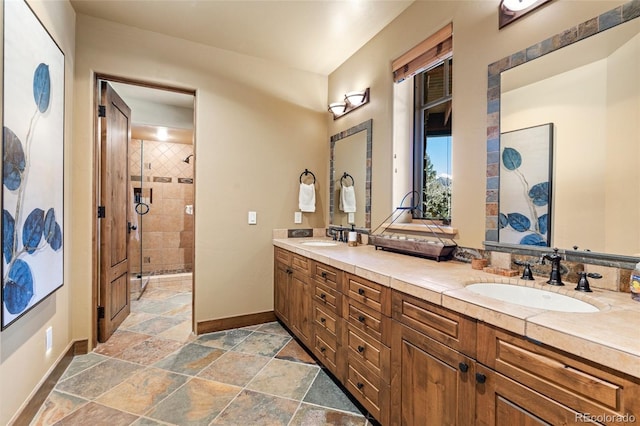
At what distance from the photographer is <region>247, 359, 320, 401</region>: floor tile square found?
1.89m

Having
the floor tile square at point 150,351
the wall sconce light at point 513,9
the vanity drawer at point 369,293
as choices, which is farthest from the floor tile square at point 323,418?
the wall sconce light at point 513,9

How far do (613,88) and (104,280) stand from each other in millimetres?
3480

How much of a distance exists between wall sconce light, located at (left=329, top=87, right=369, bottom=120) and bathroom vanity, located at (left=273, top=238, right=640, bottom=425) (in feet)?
4.89

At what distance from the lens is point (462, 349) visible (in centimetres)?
107

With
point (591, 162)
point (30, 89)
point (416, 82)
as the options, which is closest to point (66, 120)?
point (30, 89)

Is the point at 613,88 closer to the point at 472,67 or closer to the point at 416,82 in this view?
the point at 472,67

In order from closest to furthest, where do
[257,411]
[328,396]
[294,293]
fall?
1. [257,411]
2. [328,396]
3. [294,293]

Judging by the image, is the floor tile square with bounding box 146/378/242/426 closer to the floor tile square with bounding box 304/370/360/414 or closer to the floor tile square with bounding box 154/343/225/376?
the floor tile square with bounding box 154/343/225/376

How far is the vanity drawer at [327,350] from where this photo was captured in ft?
6.22

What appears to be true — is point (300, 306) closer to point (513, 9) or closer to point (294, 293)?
point (294, 293)

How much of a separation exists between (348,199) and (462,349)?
6.45 ft

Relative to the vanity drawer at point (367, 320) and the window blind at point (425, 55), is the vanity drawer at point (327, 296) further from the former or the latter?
the window blind at point (425, 55)

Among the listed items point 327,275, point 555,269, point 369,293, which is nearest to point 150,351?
point 327,275

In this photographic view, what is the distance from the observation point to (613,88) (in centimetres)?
118
